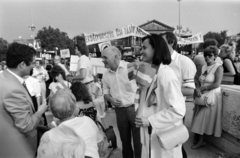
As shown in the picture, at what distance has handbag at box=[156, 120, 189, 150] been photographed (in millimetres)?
1509

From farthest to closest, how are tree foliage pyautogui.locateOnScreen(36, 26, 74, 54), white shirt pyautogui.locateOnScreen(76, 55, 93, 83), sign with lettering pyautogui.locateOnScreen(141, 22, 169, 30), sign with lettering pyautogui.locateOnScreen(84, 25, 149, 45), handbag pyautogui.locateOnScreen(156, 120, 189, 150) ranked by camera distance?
tree foliage pyautogui.locateOnScreen(36, 26, 74, 54) < sign with lettering pyautogui.locateOnScreen(141, 22, 169, 30) < sign with lettering pyautogui.locateOnScreen(84, 25, 149, 45) < white shirt pyautogui.locateOnScreen(76, 55, 93, 83) < handbag pyautogui.locateOnScreen(156, 120, 189, 150)

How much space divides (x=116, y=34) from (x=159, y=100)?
4.13 metres

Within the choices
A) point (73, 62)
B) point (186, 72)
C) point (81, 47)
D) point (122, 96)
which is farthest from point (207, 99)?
point (73, 62)

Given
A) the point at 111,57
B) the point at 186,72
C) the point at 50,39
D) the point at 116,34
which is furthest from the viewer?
the point at 50,39

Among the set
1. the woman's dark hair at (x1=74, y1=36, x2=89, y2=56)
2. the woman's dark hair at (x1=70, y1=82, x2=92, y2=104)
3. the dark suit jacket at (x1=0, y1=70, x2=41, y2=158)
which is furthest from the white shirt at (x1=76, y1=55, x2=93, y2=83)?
the dark suit jacket at (x1=0, y1=70, x2=41, y2=158)

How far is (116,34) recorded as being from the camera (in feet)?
17.9

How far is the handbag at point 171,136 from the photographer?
1.51 meters

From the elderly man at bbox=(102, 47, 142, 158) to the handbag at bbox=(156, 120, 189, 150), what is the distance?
48.3 inches

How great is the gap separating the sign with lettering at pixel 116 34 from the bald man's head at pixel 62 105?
389 centimetres

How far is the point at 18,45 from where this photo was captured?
1818 mm

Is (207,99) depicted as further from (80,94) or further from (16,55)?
(16,55)

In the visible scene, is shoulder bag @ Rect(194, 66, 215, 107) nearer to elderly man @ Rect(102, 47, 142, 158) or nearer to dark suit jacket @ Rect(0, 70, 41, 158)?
elderly man @ Rect(102, 47, 142, 158)

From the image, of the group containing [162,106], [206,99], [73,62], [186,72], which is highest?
[73,62]

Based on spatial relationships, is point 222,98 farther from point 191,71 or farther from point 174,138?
point 174,138
